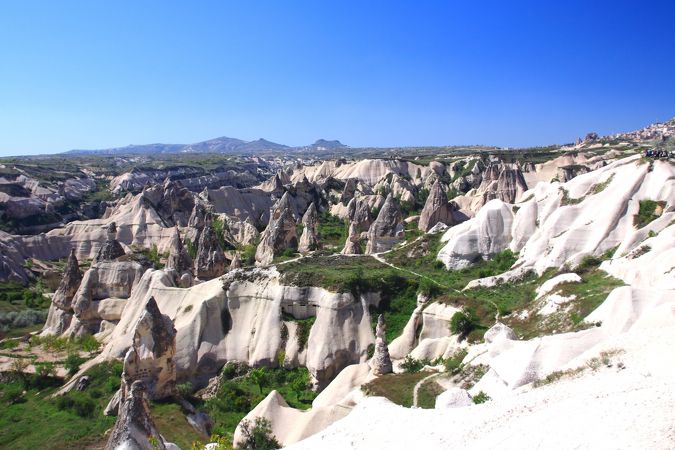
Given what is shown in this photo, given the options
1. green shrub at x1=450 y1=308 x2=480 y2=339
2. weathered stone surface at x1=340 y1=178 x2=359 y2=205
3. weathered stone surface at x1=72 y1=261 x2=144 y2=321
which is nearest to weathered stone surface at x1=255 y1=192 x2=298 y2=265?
weathered stone surface at x1=72 y1=261 x2=144 y2=321

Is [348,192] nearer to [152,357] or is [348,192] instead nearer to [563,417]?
[152,357]

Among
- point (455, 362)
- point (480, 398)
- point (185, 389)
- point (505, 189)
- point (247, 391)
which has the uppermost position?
point (505, 189)

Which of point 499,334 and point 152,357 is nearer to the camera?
point 499,334

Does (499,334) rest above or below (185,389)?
above

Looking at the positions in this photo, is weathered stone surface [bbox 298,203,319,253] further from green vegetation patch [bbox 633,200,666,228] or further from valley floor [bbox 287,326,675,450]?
valley floor [bbox 287,326,675,450]

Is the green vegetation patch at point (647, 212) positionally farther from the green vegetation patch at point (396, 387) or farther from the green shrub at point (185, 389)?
the green shrub at point (185, 389)

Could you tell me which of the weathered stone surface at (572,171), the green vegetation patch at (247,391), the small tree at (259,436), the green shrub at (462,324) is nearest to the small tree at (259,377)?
the green vegetation patch at (247,391)

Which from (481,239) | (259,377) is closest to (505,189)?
(481,239)
